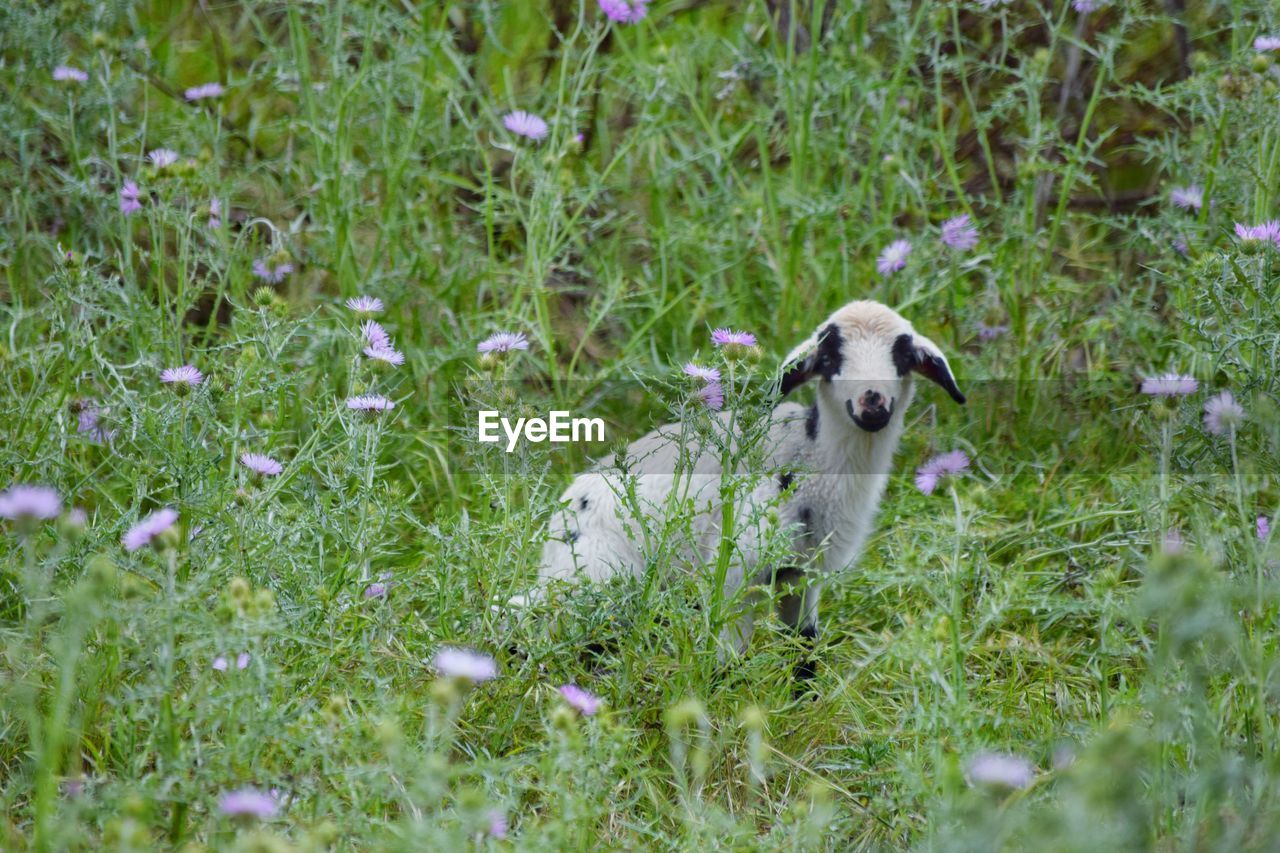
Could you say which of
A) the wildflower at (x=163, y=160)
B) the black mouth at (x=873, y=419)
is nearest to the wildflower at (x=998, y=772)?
the black mouth at (x=873, y=419)

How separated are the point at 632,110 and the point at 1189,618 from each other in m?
4.22

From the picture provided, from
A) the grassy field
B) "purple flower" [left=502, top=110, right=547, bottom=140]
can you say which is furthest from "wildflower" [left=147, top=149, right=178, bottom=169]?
"purple flower" [left=502, top=110, right=547, bottom=140]

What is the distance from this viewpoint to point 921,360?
374cm

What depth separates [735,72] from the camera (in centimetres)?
504

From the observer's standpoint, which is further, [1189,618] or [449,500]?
[449,500]

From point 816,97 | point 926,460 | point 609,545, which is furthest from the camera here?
point 816,97

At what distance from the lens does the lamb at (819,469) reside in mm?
3518

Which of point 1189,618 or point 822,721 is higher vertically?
point 1189,618

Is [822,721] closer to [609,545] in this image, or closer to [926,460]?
[609,545]

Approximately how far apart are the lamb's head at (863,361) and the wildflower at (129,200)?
1.96 m

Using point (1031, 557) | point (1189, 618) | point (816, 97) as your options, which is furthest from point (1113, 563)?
point (816, 97)

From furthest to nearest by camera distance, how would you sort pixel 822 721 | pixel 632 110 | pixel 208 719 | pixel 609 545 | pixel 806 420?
pixel 632 110 < pixel 806 420 < pixel 609 545 < pixel 822 721 < pixel 208 719

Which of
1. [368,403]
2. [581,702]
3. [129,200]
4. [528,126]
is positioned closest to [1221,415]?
[581,702]

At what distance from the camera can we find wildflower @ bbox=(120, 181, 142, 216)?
156 inches
